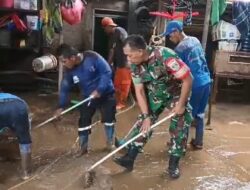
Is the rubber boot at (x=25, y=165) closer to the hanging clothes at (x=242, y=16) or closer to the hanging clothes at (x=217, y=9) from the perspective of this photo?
the hanging clothes at (x=217, y=9)

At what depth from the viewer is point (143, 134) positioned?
4871mm

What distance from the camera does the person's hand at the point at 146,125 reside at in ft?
15.9

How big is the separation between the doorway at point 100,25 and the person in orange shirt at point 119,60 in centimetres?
136

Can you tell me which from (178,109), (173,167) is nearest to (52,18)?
(178,109)

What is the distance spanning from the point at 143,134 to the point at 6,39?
4.83 m

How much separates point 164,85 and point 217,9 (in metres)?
3.75

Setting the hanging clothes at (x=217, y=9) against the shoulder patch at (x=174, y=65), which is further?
the hanging clothes at (x=217, y=9)

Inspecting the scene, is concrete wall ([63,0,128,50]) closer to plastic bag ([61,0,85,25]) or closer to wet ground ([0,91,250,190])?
plastic bag ([61,0,85,25])

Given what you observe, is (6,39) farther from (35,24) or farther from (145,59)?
(145,59)

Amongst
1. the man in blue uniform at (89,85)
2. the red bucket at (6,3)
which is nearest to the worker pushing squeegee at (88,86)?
the man in blue uniform at (89,85)

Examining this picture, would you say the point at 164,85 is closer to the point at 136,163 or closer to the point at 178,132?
the point at 178,132

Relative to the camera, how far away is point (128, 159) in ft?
16.9

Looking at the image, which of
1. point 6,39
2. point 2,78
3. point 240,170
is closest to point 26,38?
point 6,39

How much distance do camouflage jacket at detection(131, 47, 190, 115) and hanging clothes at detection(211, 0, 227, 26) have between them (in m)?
3.60
